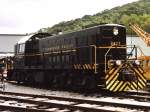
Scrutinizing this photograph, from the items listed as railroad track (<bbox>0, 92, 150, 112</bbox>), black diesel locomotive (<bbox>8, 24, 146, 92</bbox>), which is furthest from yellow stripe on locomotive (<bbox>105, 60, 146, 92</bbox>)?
railroad track (<bbox>0, 92, 150, 112</bbox>)

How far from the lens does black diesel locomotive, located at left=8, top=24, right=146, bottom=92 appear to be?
20.1 meters

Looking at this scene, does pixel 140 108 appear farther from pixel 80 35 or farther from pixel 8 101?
pixel 80 35

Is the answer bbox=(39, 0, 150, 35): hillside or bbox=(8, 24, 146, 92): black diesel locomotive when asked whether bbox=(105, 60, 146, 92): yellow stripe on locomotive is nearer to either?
bbox=(8, 24, 146, 92): black diesel locomotive

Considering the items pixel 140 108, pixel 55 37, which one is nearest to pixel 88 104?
pixel 140 108

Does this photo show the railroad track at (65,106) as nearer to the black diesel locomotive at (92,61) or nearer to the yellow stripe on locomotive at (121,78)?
the yellow stripe on locomotive at (121,78)

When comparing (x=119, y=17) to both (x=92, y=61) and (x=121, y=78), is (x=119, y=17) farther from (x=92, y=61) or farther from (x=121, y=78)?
(x=121, y=78)

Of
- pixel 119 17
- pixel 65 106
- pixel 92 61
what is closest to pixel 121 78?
pixel 92 61

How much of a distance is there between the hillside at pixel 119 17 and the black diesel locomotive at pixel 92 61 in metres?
43.4

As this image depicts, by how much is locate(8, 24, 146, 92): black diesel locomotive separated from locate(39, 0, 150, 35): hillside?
43365 mm

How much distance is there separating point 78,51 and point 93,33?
149 centimetres

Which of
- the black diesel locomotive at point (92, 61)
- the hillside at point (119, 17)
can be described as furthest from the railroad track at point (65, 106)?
the hillside at point (119, 17)

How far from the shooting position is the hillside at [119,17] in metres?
87.3

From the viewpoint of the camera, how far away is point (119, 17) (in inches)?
4193

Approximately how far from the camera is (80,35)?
22.5 metres
